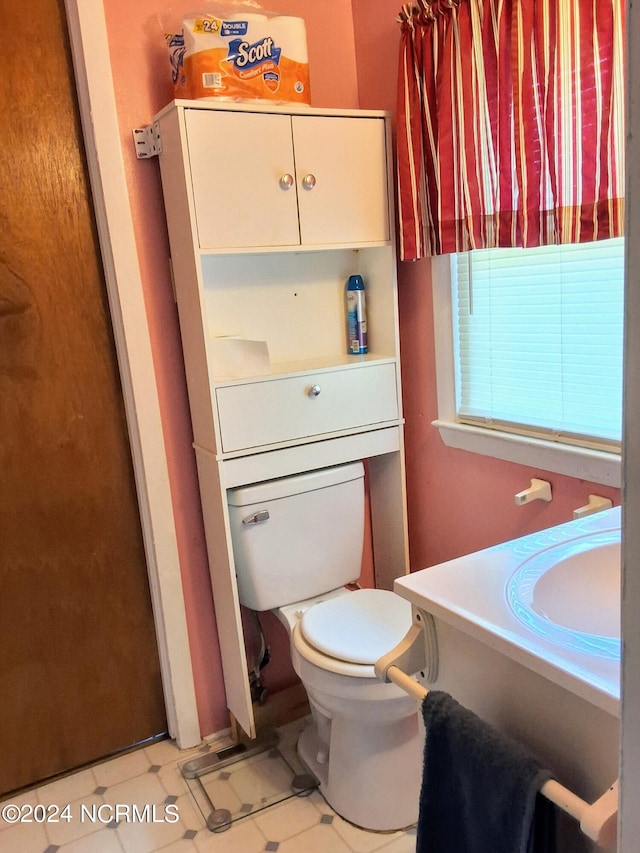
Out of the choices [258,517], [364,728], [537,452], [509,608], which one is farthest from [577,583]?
[258,517]

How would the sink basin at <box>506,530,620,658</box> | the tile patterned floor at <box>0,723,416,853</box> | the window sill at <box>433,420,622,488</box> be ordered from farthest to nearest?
the tile patterned floor at <box>0,723,416,853</box> → the window sill at <box>433,420,622,488</box> → the sink basin at <box>506,530,620,658</box>

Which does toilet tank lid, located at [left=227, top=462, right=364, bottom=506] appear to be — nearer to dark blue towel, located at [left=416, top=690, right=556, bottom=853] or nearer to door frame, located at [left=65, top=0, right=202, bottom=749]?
door frame, located at [left=65, top=0, right=202, bottom=749]

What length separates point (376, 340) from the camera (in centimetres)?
213

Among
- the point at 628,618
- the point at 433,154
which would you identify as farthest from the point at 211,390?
the point at 628,618

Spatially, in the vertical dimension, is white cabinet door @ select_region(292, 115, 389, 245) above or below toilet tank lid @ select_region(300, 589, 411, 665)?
above

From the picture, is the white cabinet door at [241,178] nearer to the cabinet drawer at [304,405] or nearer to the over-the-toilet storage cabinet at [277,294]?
the over-the-toilet storage cabinet at [277,294]

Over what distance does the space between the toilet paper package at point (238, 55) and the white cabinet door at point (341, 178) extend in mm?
117

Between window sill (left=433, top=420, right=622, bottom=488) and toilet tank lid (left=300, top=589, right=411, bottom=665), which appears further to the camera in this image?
toilet tank lid (left=300, top=589, right=411, bottom=665)

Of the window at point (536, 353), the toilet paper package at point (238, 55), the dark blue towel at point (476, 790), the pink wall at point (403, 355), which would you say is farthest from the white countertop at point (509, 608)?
the toilet paper package at point (238, 55)

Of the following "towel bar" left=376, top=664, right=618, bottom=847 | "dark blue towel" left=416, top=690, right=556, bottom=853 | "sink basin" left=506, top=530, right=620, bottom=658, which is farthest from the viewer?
"sink basin" left=506, top=530, right=620, bottom=658

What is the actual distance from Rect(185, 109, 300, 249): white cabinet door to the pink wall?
0.24 meters

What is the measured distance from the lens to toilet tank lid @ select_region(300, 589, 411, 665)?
1686 mm

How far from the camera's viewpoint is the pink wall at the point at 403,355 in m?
1.80

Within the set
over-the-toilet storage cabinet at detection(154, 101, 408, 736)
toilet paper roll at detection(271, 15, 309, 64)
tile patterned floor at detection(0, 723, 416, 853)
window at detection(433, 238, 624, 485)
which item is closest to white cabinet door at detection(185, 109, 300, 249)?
over-the-toilet storage cabinet at detection(154, 101, 408, 736)
